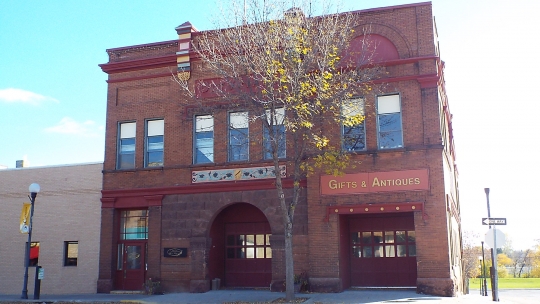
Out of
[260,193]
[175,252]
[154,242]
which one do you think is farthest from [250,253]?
[154,242]

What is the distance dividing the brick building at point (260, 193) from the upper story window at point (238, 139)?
0.68 feet

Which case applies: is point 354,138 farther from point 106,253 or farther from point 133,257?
point 106,253

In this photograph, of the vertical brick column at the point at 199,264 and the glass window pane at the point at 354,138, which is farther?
the vertical brick column at the point at 199,264

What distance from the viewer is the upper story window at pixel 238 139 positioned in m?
22.0

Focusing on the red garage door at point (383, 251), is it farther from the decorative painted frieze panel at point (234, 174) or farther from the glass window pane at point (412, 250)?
the decorative painted frieze panel at point (234, 174)

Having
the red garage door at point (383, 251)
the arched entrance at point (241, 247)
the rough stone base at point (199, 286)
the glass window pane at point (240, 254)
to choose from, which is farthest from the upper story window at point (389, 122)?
the rough stone base at point (199, 286)

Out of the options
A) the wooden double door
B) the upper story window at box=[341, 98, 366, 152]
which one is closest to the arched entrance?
the wooden double door

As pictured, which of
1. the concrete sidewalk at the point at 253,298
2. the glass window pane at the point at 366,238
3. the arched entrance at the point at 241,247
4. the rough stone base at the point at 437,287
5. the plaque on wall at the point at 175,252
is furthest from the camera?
the arched entrance at the point at 241,247

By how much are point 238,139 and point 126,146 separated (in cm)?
520

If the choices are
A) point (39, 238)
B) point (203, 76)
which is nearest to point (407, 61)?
point (203, 76)

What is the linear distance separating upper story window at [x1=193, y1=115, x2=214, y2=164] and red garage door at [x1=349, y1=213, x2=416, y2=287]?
6252mm

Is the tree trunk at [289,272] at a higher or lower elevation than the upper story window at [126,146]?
lower

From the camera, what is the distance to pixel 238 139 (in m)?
22.1

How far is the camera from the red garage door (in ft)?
68.9
